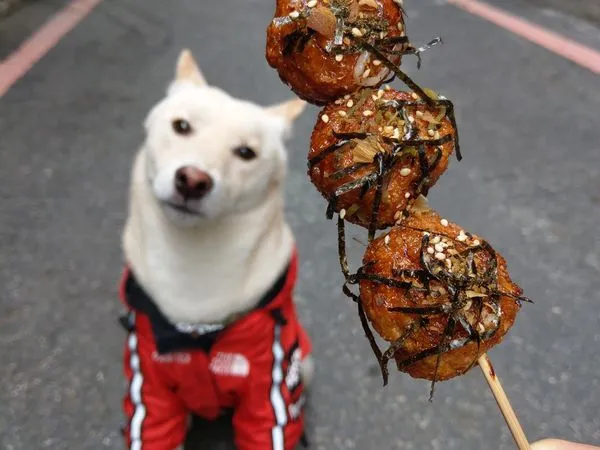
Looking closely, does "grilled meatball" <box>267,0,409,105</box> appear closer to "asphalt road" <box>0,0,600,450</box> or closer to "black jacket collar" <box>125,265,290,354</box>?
"black jacket collar" <box>125,265,290,354</box>

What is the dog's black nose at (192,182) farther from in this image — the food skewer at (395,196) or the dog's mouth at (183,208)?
the food skewer at (395,196)

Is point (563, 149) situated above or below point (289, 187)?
above

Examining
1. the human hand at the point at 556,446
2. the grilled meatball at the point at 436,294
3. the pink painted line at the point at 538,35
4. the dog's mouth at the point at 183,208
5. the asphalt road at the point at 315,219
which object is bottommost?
the asphalt road at the point at 315,219

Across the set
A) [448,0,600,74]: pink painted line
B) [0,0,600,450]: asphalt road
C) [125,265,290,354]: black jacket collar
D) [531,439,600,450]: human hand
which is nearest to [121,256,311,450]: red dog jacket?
[125,265,290,354]: black jacket collar

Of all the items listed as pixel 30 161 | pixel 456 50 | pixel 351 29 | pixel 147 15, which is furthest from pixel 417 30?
pixel 351 29

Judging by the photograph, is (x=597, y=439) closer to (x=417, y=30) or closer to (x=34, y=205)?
(x=34, y=205)

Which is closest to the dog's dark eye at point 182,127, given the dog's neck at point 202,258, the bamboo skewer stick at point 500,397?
the dog's neck at point 202,258

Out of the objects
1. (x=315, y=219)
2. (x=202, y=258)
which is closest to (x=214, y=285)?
(x=202, y=258)
